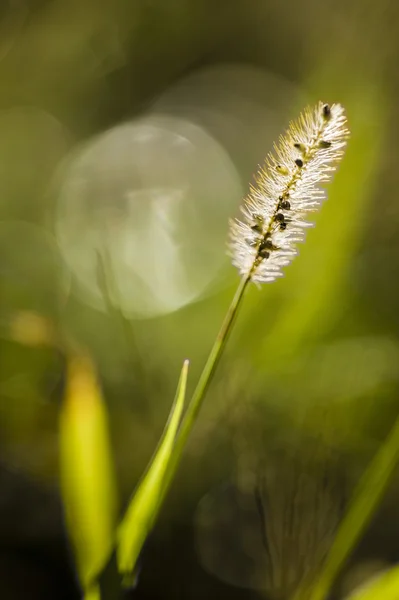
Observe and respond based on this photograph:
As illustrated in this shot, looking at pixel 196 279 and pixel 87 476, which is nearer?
pixel 87 476

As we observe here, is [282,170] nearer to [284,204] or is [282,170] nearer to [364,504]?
[284,204]

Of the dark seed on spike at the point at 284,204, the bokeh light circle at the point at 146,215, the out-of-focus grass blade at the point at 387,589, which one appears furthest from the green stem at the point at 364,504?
the bokeh light circle at the point at 146,215

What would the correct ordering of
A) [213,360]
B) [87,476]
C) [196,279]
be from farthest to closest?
[196,279]
[87,476]
[213,360]

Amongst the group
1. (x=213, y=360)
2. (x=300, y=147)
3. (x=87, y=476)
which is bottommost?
(x=87, y=476)

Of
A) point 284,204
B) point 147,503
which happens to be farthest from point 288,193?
point 147,503

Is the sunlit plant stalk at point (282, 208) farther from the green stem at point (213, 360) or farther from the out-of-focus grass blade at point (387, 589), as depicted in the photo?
the out-of-focus grass blade at point (387, 589)

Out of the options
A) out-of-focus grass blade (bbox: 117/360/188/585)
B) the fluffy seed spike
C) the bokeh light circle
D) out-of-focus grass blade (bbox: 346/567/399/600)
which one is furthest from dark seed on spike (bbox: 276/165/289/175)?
the bokeh light circle
